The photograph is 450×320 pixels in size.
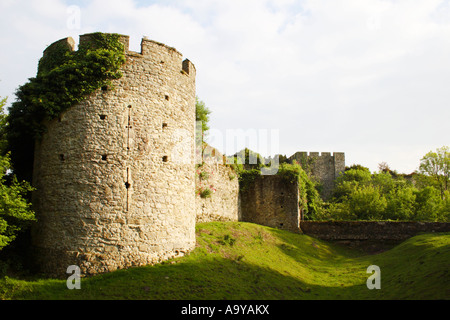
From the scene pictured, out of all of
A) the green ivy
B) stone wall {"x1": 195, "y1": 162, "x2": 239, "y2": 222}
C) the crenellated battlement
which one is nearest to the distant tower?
the crenellated battlement

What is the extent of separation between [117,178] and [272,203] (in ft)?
55.9

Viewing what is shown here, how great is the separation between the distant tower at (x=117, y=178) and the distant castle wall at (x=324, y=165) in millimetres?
45091

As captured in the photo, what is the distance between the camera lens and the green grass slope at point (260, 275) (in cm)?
1235

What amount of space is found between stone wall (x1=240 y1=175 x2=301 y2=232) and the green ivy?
1696 centimetres

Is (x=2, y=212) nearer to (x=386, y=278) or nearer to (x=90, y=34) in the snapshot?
(x=90, y=34)

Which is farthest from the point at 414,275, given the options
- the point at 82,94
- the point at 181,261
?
the point at 82,94

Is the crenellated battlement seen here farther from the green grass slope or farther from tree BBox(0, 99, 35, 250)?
the green grass slope

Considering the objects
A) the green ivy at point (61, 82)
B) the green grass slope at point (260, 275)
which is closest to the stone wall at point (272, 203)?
the green grass slope at point (260, 275)

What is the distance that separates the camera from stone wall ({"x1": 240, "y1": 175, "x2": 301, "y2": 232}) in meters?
28.6

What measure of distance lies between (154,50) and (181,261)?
338 inches

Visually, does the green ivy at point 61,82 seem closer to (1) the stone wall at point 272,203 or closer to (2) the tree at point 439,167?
(1) the stone wall at point 272,203

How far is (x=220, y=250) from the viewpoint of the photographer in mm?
17859

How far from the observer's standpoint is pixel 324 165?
59.7m

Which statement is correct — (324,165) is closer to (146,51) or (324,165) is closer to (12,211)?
(146,51)
